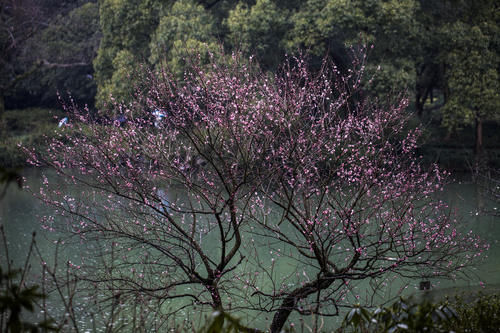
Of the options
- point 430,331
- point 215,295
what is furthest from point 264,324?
point 430,331

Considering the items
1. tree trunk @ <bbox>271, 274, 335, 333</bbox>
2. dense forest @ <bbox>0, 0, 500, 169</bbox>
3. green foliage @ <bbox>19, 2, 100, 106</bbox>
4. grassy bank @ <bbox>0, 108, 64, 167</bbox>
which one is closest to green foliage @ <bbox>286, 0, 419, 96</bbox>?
dense forest @ <bbox>0, 0, 500, 169</bbox>

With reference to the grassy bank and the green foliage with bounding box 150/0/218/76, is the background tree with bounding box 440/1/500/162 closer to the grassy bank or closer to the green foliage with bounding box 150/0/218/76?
the green foliage with bounding box 150/0/218/76

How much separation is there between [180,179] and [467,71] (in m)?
17.6

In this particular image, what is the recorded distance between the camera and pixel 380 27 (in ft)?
66.8

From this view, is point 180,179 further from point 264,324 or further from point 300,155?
point 264,324

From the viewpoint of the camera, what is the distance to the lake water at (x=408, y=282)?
10.3m

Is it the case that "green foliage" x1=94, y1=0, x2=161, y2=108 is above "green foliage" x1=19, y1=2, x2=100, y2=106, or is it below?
below

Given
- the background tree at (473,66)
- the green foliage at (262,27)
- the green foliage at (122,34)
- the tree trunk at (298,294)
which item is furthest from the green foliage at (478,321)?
the green foliage at (122,34)

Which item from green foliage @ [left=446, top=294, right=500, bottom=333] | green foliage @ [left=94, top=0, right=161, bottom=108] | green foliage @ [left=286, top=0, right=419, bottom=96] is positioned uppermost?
green foliage @ [left=94, top=0, right=161, bottom=108]

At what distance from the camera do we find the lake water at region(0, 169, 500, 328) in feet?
33.8

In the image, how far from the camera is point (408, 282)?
8.23 meters

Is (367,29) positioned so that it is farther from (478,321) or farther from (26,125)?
(478,321)

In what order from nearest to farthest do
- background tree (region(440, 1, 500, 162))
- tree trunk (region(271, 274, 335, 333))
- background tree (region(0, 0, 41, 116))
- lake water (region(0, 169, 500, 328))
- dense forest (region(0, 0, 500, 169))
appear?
tree trunk (region(271, 274, 335, 333))
lake water (region(0, 169, 500, 328))
dense forest (region(0, 0, 500, 169))
background tree (region(440, 1, 500, 162))
background tree (region(0, 0, 41, 116))

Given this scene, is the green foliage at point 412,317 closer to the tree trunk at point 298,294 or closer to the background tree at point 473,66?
the tree trunk at point 298,294
